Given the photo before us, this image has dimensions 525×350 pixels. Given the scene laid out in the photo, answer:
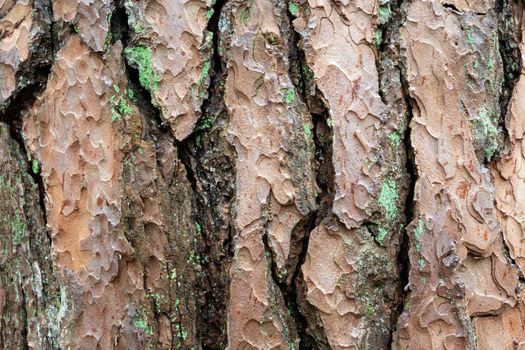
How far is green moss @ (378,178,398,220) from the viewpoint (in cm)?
113

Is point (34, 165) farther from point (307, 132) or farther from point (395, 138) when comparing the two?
point (395, 138)

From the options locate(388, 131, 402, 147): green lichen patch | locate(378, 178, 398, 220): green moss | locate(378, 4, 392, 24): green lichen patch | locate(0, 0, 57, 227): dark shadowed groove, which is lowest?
locate(378, 178, 398, 220): green moss

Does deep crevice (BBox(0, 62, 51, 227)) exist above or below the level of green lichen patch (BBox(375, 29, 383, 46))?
below

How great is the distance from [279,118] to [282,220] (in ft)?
0.57

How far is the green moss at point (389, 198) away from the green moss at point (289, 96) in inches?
8.3

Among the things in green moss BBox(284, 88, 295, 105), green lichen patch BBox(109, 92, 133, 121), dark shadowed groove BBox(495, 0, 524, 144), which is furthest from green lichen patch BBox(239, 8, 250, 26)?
dark shadowed groove BBox(495, 0, 524, 144)

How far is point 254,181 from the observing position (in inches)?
44.3

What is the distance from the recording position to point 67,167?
115 centimetres

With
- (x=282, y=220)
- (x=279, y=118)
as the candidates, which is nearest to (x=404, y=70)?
(x=279, y=118)

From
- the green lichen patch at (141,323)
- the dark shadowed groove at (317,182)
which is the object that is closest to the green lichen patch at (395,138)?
the dark shadowed groove at (317,182)

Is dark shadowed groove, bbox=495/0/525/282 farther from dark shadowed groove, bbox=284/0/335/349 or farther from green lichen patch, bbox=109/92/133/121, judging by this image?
green lichen patch, bbox=109/92/133/121

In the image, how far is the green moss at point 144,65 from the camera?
1.16m

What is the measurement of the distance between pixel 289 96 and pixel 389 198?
0.24 meters

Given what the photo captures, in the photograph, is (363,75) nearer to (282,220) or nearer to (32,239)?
(282,220)
